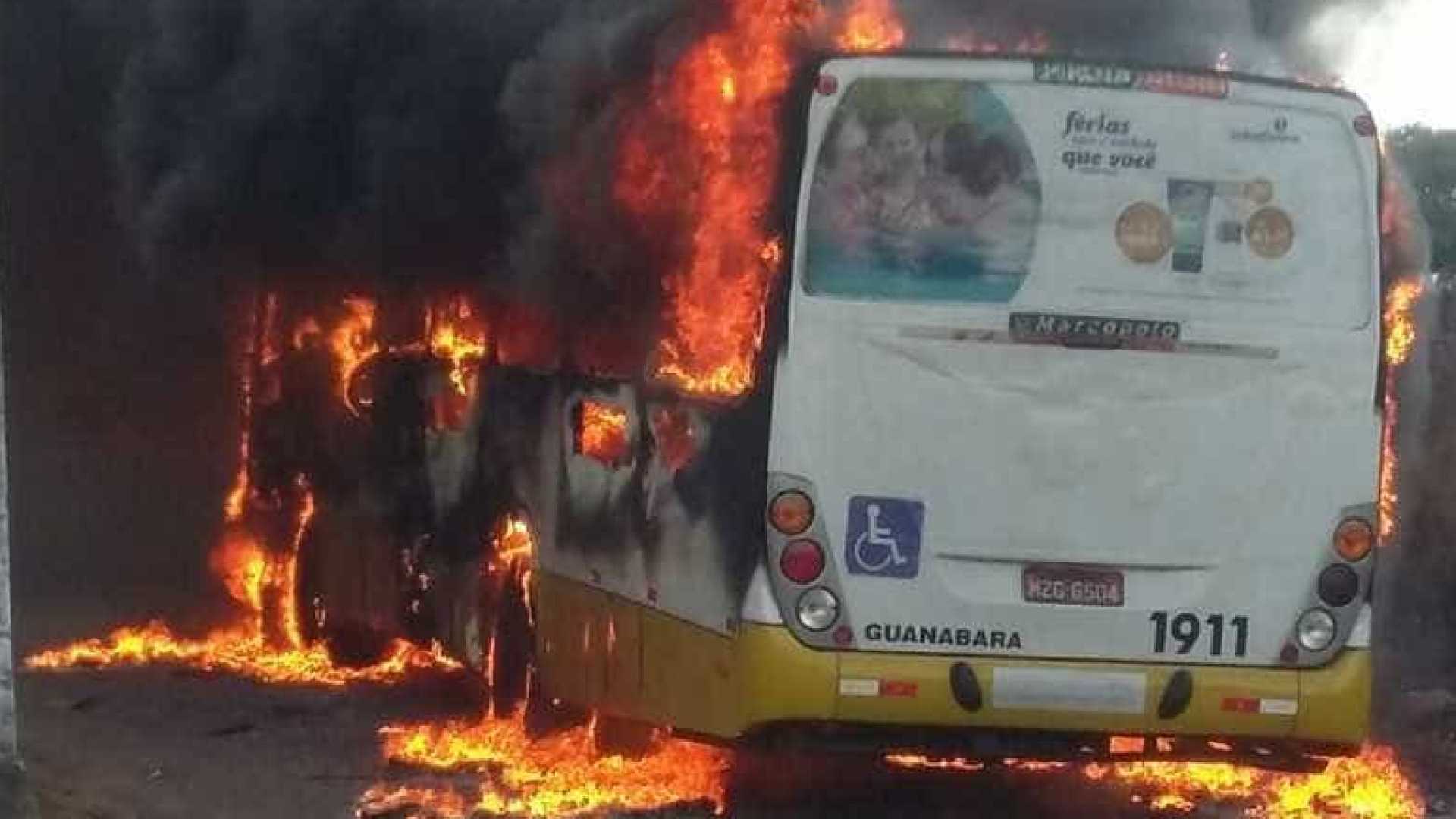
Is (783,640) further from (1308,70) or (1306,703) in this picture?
(1308,70)

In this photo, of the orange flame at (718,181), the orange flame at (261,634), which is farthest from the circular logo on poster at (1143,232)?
the orange flame at (261,634)

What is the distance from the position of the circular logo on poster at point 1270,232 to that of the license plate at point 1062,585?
134 cm

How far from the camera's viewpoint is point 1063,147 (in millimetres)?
8570

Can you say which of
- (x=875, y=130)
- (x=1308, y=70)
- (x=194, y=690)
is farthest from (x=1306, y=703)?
(x=194, y=690)

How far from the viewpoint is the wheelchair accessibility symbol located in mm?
8508

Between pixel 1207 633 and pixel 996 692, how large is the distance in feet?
2.75

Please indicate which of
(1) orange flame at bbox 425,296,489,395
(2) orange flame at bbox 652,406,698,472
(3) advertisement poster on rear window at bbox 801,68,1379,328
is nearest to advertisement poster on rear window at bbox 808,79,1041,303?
(3) advertisement poster on rear window at bbox 801,68,1379,328

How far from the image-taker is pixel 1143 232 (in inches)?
340

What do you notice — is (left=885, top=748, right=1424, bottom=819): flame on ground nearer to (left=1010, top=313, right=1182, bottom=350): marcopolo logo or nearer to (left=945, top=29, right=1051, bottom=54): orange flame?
(left=1010, top=313, right=1182, bottom=350): marcopolo logo

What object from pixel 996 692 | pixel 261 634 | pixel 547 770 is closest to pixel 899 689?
pixel 996 692

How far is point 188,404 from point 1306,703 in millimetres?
9524

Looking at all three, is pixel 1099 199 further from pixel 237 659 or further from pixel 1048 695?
pixel 237 659

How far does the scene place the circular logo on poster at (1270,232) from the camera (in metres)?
8.69

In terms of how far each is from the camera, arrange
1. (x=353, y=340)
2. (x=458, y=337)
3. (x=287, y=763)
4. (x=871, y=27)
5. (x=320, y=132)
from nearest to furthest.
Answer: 1. (x=871, y=27)
2. (x=287, y=763)
3. (x=458, y=337)
4. (x=353, y=340)
5. (x=320, y=132)
